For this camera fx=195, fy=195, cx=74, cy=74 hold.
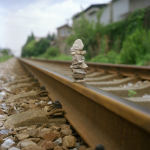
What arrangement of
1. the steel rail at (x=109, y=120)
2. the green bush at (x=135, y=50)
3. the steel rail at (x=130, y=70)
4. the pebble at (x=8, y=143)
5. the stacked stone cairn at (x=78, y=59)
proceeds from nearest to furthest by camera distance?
1. the steel rail at (x=109, y=120)
2. the pebble at (x=8, y=143)
3. the stacked stone cairn at (x=78, y=59)
4. the steel rail at (x=130, y=70)
5. the green bush at (x=135, y=50)

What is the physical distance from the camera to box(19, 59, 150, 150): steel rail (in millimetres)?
1078

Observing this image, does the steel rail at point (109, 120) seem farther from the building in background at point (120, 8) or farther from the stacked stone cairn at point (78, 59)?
the building in background at point (120, 8)

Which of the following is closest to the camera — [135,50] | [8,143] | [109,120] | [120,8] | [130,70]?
[109,120]

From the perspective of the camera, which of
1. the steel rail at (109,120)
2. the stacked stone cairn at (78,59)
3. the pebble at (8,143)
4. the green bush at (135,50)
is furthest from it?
the green bush at (135,50)

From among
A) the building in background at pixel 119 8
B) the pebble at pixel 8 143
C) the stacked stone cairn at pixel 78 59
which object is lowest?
the pebble at pixel 8 143

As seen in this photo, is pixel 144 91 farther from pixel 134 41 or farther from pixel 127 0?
pixel 127 0

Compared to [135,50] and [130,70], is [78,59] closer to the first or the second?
[130,70]

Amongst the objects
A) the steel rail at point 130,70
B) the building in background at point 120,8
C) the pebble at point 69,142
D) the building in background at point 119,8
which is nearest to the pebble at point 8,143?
the pebble at point 69,142

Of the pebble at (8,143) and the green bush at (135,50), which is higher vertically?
the green bush at (135,50)

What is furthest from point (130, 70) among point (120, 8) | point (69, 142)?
point (120, 8)

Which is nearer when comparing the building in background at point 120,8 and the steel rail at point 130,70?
the steel rail at point 130,70

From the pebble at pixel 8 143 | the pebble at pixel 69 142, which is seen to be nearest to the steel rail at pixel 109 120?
the pebble at pixel 69 142

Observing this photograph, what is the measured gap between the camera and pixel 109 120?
1.48 meters

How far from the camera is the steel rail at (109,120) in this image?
1078mm
